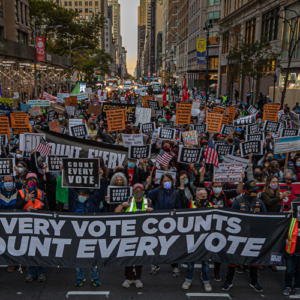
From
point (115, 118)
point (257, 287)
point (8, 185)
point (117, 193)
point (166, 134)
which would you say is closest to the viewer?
point (257, 287)

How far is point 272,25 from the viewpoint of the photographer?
34.7m

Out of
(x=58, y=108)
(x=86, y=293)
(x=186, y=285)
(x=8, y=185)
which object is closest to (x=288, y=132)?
(x=186, y=285)

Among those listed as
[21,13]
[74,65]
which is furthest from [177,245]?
Answer: [74,65]

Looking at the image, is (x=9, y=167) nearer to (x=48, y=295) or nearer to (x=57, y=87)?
(x=48, y=295)

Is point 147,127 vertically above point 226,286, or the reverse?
point 147,127

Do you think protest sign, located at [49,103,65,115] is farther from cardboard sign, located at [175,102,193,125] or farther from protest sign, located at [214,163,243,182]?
protest sign, located at [214,163,243,182]

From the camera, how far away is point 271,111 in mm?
14273

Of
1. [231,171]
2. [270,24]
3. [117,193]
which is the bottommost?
[117,193]

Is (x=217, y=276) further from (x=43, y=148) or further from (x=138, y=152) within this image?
(x=43, y=148)

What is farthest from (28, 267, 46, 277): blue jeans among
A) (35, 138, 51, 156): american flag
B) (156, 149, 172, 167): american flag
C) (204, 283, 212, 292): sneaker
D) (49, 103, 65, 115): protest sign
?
(49, 103, 65, 115): protest sign

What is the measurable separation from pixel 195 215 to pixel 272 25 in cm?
3399

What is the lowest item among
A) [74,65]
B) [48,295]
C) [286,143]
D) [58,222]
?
[48,295]

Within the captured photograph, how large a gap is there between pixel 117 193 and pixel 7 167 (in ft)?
8.39

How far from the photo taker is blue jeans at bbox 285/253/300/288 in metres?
5.72
